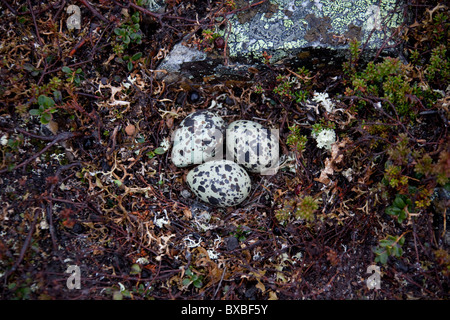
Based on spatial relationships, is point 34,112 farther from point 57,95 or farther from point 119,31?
point 119,31

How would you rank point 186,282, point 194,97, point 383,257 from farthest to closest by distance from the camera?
point 194,97 < point 186,282 < point 383,257

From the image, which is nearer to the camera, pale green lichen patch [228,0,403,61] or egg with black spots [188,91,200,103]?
pale green lichen patch [228,0,403,61]

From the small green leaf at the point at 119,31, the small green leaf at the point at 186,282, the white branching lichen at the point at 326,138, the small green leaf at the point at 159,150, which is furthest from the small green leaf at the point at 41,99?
the white branching lichen at the point at 326,138

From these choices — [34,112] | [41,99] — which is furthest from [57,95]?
[34,112]

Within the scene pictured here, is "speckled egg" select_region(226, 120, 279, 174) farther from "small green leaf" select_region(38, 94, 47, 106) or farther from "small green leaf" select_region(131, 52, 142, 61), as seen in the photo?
"small green leaf" select_region(38, 94, 47, 106)

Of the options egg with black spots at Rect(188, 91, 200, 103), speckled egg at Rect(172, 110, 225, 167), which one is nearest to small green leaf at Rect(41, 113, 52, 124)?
speckled egg at Rect(172, 110, 225, 167)

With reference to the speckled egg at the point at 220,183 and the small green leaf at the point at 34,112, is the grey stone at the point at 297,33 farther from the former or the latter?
the small green leaf at the point at 34,112
